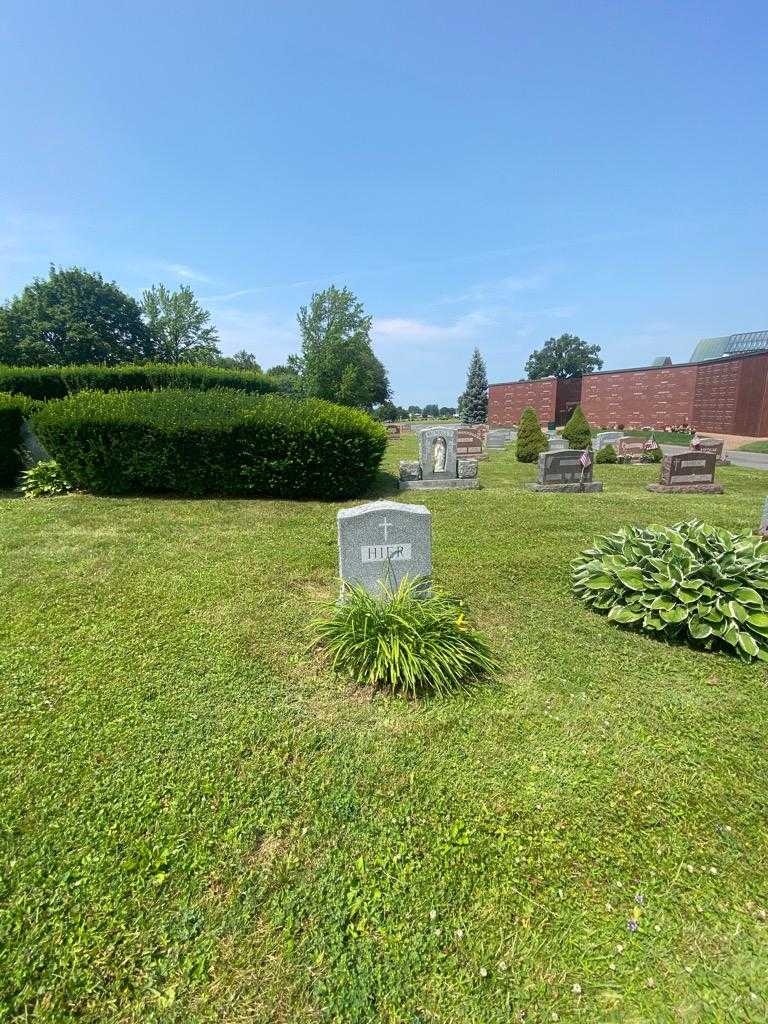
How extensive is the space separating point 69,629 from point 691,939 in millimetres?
4237

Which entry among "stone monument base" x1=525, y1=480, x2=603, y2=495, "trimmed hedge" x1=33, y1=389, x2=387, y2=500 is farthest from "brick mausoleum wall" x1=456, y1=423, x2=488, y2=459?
Answer: "trimmed hedge" x1=33, y1=389, x2=387, y2=500

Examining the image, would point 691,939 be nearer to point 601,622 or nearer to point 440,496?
point 601,622

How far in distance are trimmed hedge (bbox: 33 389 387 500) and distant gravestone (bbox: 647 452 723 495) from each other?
7200 millimetres

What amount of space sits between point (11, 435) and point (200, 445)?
13.5 ft

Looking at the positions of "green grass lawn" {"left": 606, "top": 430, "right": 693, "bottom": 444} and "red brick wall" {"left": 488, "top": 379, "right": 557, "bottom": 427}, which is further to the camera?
"red brick wall" {"left": 488, "top": 379, "right": 557, "bottom": 427}

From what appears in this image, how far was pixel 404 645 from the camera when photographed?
3.09m

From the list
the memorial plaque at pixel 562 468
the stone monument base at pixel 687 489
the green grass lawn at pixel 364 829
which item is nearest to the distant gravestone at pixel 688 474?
the stone monument base at pixel 687 489

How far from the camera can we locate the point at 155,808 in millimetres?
2164

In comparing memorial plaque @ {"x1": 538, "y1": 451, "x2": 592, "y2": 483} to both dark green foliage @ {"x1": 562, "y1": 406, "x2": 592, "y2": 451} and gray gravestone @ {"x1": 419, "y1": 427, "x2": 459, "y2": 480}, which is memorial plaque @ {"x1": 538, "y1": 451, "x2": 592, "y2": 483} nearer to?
gray gravestone @ {"x1": 419, "y1": 427, "x2": 459, "y2": 480}

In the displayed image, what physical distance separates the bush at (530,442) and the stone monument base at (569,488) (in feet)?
18.7

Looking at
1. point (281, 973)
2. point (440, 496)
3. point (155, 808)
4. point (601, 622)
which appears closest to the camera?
point (281, 973)

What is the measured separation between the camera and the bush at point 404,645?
3037 millimetres

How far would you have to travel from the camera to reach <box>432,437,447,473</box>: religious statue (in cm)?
1007

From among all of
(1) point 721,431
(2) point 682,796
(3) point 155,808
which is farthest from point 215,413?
(1) point 721,431
